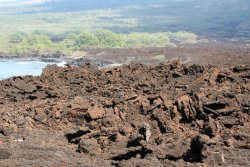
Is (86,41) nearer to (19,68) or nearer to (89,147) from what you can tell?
(19,68)

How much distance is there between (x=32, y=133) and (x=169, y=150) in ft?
13.4

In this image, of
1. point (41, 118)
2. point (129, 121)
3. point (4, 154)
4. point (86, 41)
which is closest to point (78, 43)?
point (86, 41)

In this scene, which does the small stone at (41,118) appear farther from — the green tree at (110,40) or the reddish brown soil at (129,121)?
the green tree at (110,40)

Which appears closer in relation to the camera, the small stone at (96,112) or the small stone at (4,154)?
the small stone at (4,154)

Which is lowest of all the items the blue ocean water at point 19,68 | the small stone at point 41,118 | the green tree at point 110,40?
the green tree at point 110,40

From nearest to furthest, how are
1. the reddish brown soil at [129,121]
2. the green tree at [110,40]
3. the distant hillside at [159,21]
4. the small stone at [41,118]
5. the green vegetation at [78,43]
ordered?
the reddish brown soil at [129,121]
the small stone at [41,118]
the green vegetation at [78,43]
the green tree at [110,40]
the distant hillside at [159,21]

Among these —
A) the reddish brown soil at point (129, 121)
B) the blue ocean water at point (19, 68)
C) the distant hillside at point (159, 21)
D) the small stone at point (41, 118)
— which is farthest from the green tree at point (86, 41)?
the small stone at point (41, 118)

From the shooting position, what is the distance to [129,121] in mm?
13938

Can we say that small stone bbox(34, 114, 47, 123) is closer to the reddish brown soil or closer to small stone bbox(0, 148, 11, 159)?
the reddish brown soil

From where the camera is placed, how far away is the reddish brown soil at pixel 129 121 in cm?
1110

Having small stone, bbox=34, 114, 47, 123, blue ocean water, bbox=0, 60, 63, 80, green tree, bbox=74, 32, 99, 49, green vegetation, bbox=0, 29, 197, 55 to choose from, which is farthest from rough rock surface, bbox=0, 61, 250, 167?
green tree, bbox=74, 32, 99, 49

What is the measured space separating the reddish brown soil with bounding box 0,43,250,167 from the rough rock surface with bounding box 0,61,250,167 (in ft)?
0.07

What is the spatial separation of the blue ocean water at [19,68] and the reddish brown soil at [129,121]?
15588 millimetres

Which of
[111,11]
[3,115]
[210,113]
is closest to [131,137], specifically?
[210,113]
